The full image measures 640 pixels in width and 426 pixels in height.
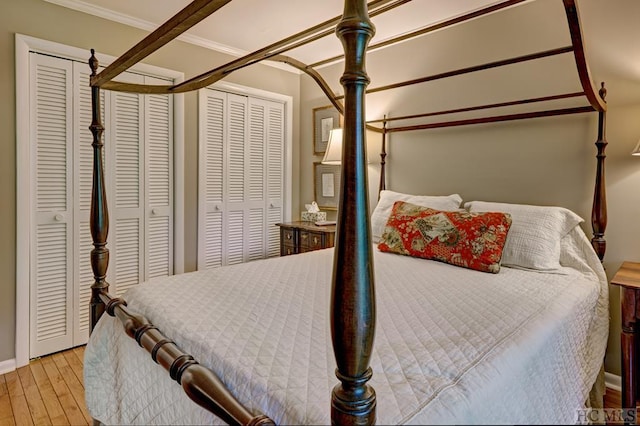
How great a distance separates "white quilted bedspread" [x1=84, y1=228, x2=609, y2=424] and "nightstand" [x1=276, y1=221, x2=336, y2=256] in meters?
1.01

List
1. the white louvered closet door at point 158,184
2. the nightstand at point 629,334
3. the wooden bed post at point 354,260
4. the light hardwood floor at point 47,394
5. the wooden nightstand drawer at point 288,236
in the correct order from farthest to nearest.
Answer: the wooden nightstand drawer at point 288,236 → the white louvered closet door at point 158,184 → the light hardwood floor at point 47,394 → the nightstand at point 629,334 → the wooden bed post at point 354,260

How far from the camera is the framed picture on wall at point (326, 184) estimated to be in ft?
12.4

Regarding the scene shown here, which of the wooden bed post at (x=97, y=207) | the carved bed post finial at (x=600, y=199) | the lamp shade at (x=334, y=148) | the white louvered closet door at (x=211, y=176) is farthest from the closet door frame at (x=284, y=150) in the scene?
the carved bed post finial at (x=600, y=199)

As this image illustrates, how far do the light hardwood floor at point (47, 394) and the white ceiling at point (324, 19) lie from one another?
1824 mm

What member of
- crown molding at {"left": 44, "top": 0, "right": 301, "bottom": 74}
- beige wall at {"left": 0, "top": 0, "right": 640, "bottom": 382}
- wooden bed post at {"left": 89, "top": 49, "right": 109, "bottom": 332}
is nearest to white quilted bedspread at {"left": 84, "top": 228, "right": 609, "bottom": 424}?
wooden bed post at {"left": 89, "top": 49, "right": 109, "bottom": 332}

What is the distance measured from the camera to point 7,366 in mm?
2430

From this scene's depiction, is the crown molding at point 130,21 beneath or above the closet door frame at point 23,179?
above

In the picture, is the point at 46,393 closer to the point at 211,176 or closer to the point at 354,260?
the point at 211,176

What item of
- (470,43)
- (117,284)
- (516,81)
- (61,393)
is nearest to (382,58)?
(470,43)

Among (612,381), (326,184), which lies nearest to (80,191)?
(326,184)

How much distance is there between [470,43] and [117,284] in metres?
3.19

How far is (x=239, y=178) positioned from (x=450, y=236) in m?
2.18

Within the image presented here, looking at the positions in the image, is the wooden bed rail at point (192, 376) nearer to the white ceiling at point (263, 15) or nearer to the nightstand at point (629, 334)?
the nightstand at point (629, 334)

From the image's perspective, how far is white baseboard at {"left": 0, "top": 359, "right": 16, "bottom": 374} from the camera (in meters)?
2.41
